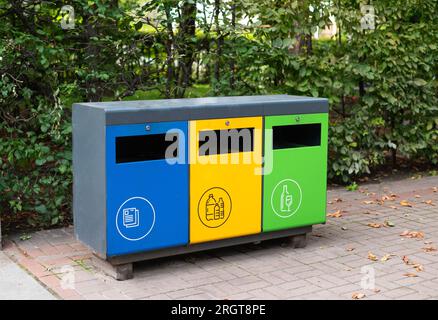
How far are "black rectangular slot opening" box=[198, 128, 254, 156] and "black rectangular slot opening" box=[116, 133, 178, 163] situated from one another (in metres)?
0.24

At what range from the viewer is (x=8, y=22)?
667cm

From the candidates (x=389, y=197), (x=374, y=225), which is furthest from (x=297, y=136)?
(x=389, y=197)

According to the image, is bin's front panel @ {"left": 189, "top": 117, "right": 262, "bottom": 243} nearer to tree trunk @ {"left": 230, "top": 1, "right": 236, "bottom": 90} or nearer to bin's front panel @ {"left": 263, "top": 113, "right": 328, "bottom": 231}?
bin's front panel @ {"left": 263, "top": 113, "right": 328, "bottom": 231}

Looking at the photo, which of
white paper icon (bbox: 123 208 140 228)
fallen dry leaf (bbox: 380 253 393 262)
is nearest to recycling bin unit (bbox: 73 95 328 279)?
white paper icon (bbox: 123 208 140 228)

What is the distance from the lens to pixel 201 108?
539 centimetres

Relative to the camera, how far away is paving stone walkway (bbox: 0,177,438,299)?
5066 millimetres

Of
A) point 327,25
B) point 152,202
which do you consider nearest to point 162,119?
→ point 152,202

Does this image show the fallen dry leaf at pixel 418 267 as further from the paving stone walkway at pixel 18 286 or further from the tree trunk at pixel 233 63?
the tree trunk at pixel 233 63

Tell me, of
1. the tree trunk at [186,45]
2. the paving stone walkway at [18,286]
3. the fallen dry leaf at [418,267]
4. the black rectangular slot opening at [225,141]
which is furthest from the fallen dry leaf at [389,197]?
the paving stone walkway at [18,286]

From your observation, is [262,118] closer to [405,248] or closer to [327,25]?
[405,248]
